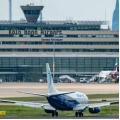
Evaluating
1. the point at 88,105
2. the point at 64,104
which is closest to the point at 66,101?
the point at 64,104

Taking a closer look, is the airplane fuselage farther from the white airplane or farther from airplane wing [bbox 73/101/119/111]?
airplane wing [bbox 73/101/119/111]

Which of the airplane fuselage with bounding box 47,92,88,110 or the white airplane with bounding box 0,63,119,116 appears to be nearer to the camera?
the airplane fuselage with bounding box 47,92,88,110

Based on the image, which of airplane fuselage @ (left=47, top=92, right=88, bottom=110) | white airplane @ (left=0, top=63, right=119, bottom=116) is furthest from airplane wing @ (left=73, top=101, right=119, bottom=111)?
airplane fuselage @ (left=47, top=92, right=88, bottom=110)

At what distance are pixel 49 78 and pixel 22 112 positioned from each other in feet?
20.4

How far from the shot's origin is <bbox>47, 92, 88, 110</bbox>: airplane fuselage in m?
77.6

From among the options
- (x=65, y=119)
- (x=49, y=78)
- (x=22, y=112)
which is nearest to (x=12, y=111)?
(x=22, y=112)

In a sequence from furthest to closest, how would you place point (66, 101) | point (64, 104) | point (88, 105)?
point (66, 101) < point (64, 104) < point (88, 105)

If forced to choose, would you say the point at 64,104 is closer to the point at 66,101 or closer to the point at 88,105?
the point at 66,101

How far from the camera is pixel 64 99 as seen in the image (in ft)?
259

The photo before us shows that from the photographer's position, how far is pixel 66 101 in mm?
79125

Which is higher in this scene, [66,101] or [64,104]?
[66,101]

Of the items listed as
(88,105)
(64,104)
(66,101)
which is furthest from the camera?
(66,101)

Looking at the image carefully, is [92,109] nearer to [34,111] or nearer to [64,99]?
[64,99]

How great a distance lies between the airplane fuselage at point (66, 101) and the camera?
77.6 meters
